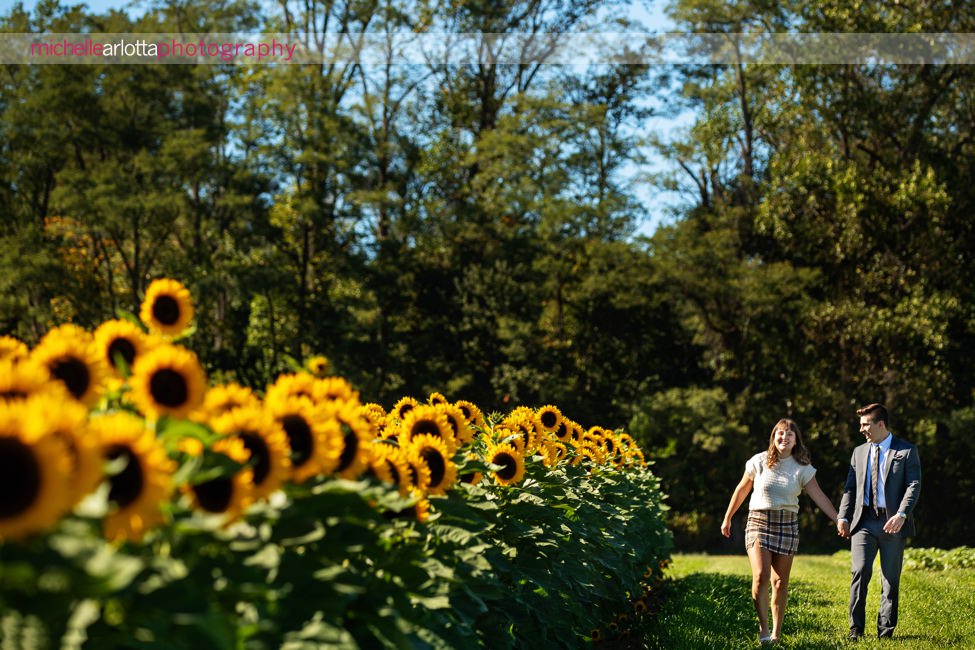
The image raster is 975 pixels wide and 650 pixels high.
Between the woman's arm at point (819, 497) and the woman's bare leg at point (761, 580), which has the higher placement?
the woman's arm at point (819, 497)

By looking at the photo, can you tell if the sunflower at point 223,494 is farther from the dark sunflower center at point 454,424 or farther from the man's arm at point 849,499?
the man's arm at point 849,499

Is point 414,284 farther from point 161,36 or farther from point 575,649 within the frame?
point 575,649

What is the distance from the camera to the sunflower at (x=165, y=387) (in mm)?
2600

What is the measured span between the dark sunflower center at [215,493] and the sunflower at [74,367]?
0.47 meters

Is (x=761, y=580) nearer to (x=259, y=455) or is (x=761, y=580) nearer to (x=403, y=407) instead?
(x=403, y=407)

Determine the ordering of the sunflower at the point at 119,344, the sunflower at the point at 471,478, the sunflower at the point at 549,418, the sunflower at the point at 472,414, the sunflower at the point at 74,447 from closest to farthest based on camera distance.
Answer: the sunflower at the point at 74,447 → the sunflower at the point at 119,344 → the sunflower at the point at 471,478 → the sunflower at the point at 472,414 → the sunflower at the point at 549,418

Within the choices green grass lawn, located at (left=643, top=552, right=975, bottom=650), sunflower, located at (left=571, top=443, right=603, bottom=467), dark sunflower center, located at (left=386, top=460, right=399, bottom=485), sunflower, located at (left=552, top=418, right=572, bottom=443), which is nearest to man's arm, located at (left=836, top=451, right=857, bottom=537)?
green grass lawn, located at (left=643, top=552, right=975, bottom=650)

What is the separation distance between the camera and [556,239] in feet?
93.7

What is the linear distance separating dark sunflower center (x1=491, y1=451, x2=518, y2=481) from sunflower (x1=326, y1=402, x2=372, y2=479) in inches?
69.9

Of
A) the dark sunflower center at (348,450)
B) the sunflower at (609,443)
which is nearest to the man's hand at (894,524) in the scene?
the sunflower at (609,443)

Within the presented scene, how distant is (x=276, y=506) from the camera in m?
2.50

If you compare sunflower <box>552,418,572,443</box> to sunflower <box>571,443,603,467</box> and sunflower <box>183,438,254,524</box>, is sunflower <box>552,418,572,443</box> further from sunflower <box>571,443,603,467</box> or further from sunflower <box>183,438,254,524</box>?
sunflower <box>183,438,254,524</box>

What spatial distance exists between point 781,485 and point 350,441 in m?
5.42

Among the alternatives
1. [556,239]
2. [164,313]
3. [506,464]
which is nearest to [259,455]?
[164,313]
